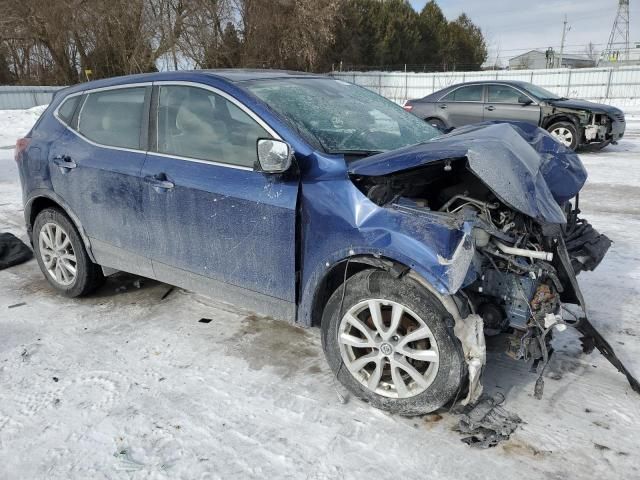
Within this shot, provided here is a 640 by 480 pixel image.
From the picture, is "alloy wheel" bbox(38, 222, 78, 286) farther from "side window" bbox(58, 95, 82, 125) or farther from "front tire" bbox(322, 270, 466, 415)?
"front tire" bbox(322, 270, 466, 415)

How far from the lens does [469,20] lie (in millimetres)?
59438

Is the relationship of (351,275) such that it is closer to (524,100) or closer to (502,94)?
(524,100)

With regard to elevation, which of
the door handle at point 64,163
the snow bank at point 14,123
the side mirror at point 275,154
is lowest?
the snow bank at point 14,123

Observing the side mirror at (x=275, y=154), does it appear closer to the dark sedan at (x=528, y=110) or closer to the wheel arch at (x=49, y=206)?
the wheel arch at (x=49, y=206)

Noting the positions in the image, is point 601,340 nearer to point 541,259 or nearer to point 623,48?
point 541,259

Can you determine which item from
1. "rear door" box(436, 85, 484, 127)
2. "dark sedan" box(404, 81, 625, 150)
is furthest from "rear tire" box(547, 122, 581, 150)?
"rear door" box(436, 85, 484, 127)

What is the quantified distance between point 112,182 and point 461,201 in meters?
2.42

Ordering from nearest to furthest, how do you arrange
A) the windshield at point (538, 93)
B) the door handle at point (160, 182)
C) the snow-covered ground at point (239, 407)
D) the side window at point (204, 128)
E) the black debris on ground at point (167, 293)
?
the snow-covered ground at point (239, 407) → the side window at point (204, 128) → the door handle at point (160, 182) → the black debris on ground at point (167, 293) → the windshield at point (538, 93)

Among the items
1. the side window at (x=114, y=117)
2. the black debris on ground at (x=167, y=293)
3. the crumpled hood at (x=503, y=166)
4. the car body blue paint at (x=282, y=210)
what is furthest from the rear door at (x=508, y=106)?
the side window at (x=114, y=117)

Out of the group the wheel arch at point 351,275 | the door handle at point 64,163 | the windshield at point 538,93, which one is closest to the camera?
the wheel arch at point 351,275

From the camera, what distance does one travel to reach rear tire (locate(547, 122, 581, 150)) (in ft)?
35.9

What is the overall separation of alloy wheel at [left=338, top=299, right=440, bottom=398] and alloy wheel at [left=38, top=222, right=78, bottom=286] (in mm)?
2624

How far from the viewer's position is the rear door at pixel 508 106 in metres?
11.3

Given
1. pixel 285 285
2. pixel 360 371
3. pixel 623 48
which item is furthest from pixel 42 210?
pixel 623 48
